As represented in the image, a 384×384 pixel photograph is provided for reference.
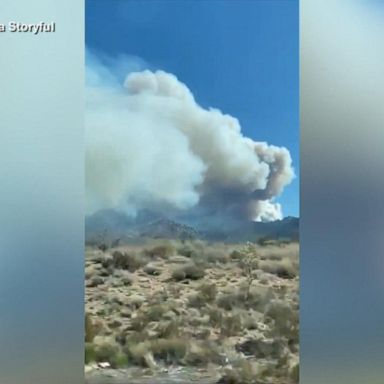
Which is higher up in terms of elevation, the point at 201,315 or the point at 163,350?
the point at 201,315

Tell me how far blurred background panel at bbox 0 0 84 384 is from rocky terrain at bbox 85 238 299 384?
164mm

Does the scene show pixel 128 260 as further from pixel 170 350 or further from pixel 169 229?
pixel 170 350

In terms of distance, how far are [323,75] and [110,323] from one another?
1.48 m

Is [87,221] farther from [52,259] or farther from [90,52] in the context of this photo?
[90,52]

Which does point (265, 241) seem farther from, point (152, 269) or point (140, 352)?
point (140, 352)

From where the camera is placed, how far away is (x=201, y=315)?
2740 mm

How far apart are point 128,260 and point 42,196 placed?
50 centimetres

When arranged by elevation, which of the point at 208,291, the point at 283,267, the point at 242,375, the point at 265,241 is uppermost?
the point at 265,241

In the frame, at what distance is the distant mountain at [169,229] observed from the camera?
272cm

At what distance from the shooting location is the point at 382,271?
8.92 feet

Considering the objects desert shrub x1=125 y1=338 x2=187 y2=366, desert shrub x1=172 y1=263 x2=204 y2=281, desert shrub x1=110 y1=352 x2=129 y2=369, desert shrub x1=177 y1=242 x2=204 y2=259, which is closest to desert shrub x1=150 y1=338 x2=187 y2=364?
desert shrub x1=125 y1=338 x2=187 y2=366

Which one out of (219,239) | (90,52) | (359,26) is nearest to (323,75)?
(359,26)

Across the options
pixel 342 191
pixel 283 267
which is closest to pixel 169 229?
pixel 283 267

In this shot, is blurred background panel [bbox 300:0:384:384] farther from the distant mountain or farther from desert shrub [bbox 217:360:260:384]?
desert shrub [bbox 217:360:260:384]
